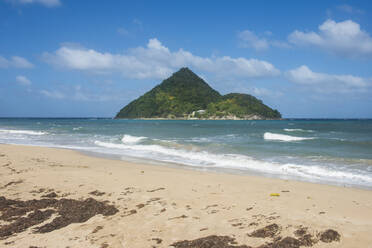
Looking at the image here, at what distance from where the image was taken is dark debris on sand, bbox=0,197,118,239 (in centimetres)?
511

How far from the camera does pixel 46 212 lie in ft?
19.1

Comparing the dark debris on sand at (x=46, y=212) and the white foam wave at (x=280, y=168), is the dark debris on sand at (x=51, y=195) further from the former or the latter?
the white foam wave at (x=280, y=168)

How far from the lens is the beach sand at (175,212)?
4504mm

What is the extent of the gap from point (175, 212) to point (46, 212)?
9.45 ft

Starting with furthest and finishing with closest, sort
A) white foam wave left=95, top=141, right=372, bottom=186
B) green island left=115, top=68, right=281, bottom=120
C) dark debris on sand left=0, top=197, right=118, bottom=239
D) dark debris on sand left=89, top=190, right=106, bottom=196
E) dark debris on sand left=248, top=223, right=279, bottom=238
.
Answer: green island left=115, top=68, right=281, bottom=120 < white foam wave left=95, top=141, right=372, bottom=186 < dark debris on sand left=89, top=190, right=106, bottom=196 < dark debris on sand left=0, top=197, right=118, bottom=239 < dark debris on sand left=248, top=223, right=279, bottom=238

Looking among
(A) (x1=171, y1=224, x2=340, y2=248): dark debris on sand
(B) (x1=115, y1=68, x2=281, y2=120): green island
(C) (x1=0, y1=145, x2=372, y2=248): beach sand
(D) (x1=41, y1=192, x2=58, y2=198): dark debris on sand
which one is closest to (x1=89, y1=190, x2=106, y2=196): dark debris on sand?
(C) (x1=0, y1=145, x2=372, y2=248): beach sand

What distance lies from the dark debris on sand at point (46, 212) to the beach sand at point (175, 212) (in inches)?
0.7

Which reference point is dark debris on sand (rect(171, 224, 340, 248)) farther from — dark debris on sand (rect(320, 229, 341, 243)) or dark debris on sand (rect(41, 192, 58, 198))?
dark debris on sand (rect(41, 192, 58, 198))

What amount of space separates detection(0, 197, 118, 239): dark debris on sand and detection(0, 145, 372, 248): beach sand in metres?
0.02

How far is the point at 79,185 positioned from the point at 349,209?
24.3 ft

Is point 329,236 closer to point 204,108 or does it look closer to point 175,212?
point 175,212

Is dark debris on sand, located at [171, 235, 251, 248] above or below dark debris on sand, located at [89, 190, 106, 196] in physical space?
above

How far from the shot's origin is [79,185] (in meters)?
8.16

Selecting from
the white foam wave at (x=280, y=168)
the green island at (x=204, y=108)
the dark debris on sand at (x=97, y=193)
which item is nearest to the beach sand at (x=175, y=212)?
the dark debris on sand at (x=97, y=193)
